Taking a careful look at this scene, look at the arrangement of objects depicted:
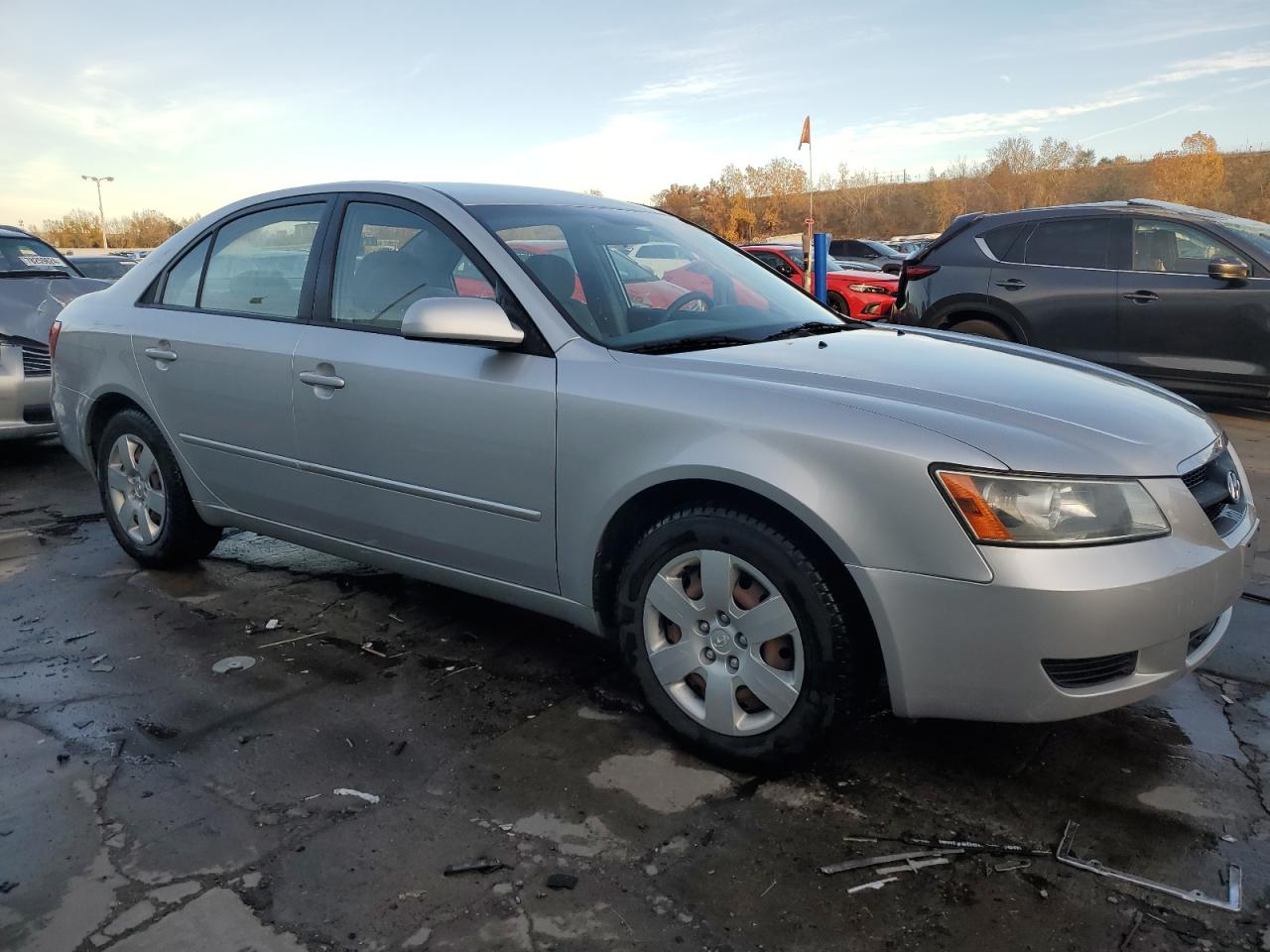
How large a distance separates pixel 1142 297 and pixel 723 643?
20.5ft

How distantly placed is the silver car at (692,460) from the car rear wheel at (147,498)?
0.14 ft

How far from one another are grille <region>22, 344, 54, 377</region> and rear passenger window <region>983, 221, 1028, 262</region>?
704 centimetres

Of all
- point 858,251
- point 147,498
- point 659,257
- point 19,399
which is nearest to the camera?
point 659,257

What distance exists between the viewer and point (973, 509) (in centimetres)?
225

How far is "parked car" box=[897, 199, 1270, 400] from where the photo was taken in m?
7.12

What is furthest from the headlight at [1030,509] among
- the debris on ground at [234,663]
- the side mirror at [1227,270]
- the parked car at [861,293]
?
the parked car at [861,293]

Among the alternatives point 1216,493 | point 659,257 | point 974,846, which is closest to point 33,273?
point 659,257

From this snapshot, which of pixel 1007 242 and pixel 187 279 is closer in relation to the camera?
pixel 187 279

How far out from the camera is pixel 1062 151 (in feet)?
265

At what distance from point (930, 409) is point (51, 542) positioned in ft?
14.9

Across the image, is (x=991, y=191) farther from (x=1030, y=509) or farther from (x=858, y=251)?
(x=1030, y=509)

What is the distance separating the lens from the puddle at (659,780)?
2.55 m

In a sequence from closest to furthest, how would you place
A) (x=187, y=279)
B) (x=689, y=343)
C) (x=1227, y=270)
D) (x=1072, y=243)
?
1. (x=689, y=343)
2. (x=187, y=279)
3. (x=1227, y=270)
4. (x=1072, y=243)

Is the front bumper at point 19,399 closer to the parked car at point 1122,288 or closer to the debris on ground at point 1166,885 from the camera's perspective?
the debris on ground at point 1166,885
